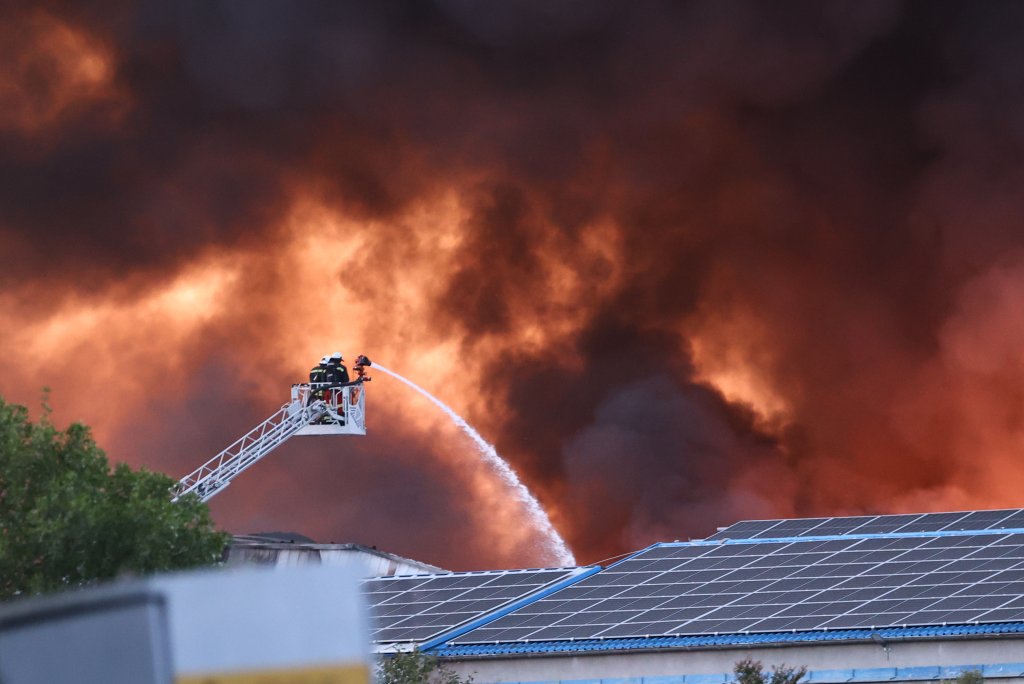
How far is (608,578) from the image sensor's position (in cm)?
6159

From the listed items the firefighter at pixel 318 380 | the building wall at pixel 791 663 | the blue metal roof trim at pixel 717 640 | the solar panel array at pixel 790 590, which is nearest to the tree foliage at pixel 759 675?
→ the building wall at pixel 791 663

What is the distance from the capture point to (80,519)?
32.5 m

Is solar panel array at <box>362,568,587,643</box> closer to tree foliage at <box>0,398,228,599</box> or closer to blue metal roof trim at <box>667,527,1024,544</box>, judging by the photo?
blue metal roof trim at <box>667,527,1024,544</box>

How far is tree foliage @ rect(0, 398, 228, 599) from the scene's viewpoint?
3259 centimetres

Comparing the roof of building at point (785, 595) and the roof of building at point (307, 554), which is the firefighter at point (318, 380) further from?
the roof of building at point (785, 595)

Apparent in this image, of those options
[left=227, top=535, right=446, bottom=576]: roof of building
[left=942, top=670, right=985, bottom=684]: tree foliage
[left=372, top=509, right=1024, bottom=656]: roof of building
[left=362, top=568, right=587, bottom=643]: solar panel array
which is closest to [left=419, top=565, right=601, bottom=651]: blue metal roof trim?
[left=372, top=509, right=1024, bottom=656]: roof of building

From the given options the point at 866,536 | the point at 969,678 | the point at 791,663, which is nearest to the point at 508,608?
the point at 791,663

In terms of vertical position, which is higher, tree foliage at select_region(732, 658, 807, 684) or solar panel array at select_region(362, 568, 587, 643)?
solar panel array at select_region(362, 568, 587, 643)

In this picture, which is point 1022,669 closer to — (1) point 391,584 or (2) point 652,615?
(2) point 652,615

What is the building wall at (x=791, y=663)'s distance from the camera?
154 ft

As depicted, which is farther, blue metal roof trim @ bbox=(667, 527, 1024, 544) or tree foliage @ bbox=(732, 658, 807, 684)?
blue metal roof trim @ bbox=(667, 527, 1024, 544)

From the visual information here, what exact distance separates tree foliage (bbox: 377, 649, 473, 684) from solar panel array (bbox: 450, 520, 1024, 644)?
199 centimetres

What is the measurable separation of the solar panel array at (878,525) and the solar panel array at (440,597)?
10.7 metres

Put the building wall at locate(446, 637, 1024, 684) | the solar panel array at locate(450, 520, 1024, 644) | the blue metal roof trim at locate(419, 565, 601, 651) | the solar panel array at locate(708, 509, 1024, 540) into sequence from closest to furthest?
the building wall at locate(446, 637, 1024, 684), the solar panel array at locate(450, 520, 1024, 644), the blue metal roof trim at locate(419, 565, 601, 651), the solar panel array at locate(708, 509, 1024, 540)
